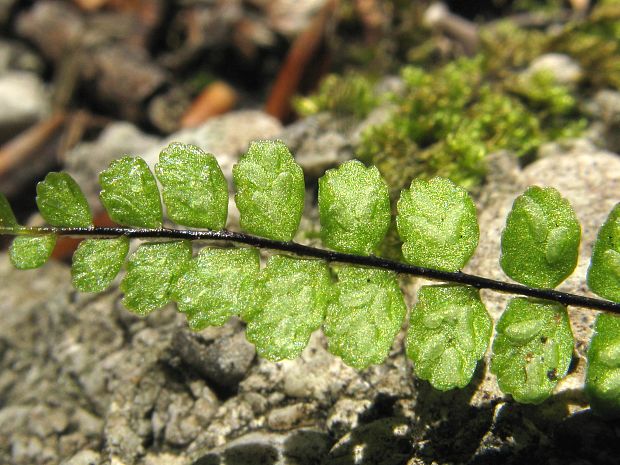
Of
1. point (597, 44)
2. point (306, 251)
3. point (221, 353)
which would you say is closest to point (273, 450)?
point (221, 353)

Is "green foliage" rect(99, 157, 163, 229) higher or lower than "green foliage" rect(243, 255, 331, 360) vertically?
higher

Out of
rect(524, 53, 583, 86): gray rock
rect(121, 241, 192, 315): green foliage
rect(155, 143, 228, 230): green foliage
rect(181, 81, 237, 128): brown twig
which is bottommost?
rect(121, 241, 192, 315): green foliage

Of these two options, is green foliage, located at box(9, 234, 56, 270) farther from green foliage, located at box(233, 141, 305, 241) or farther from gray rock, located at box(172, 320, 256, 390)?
gray rock, located at box(172, 320, 256, 390)

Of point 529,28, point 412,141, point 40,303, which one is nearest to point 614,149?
point 412,141

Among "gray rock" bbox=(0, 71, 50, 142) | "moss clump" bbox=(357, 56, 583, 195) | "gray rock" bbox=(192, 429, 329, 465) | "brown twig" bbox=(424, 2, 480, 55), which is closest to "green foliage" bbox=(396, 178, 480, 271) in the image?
"moss clump" bbox=(357, 56, 583, 195)

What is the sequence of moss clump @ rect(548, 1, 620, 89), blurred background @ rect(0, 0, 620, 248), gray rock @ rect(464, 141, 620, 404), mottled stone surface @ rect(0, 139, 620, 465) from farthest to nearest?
moss clump @ rect(548, 1, 620, 89) → blurred background @ rect(0, 0, 620, 248) → gray rock @ rect(464, 141, 620, 404) → mottled stone surface @ rect(0, 139, 620, 465)

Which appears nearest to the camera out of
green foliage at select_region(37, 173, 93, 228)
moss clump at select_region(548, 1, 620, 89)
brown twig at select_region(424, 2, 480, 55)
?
green foliage at select_region(37, 173, 93, 228)

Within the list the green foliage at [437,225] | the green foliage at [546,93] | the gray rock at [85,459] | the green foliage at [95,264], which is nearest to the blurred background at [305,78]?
the green foliage at [546,93]
